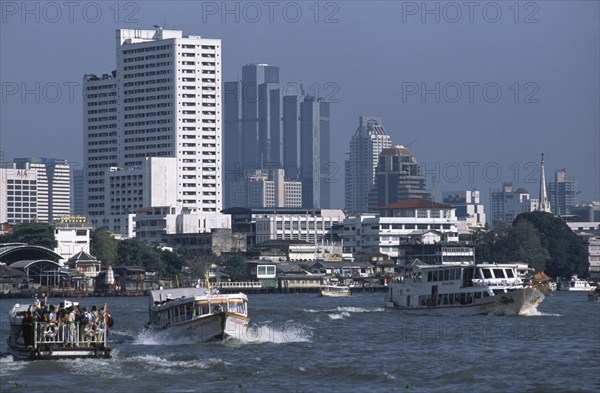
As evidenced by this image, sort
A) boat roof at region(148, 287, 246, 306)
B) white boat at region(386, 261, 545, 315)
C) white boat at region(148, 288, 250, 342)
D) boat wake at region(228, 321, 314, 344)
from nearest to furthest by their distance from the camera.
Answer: white boat at region(148, 288, 250, 342)
boat wake at region(228, 321, 314, 344)
boat roof at region(148, 287, 246, 306)
white boat at region(386, 261, 545, 315)

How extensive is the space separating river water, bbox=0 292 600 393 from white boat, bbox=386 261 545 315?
10.1m

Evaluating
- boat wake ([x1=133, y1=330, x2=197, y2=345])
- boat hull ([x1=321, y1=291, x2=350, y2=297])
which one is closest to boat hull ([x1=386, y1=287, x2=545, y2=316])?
boat wake ([x1=133, y1=330, x2=197, y2=345])

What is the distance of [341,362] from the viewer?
66000 millimetres

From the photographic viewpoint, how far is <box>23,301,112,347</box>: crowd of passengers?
6053 cm

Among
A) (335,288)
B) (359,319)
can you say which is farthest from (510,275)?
(335,288)

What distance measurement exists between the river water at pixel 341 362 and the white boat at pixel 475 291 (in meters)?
10.1

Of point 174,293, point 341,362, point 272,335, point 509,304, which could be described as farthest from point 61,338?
point 509,304

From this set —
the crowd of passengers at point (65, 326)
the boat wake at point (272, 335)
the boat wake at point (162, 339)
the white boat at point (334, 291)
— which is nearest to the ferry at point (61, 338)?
the crowd of passengers at point (65, 326)

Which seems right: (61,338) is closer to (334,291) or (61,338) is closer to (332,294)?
(332,294)

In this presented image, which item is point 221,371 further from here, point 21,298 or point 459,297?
point 21,298

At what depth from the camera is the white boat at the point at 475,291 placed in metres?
105

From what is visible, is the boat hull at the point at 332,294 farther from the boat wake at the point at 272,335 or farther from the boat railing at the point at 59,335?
the boat railing at the point at 59,335

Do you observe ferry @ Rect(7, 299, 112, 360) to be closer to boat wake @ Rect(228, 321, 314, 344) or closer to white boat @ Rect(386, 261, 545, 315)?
boat wake @ Rect(228, 321, 314, 344)

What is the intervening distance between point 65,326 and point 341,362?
12.3m
